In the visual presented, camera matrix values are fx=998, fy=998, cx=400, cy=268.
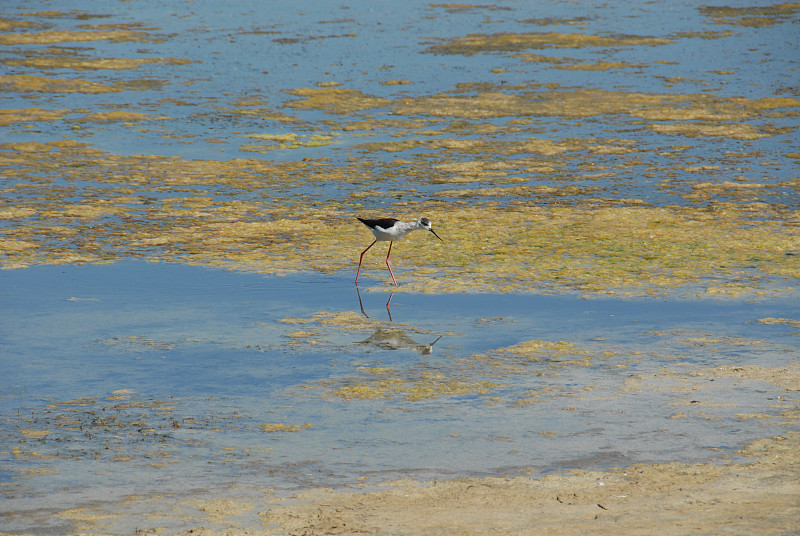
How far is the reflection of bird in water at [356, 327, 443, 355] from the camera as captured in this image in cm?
742

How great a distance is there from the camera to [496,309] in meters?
8.23

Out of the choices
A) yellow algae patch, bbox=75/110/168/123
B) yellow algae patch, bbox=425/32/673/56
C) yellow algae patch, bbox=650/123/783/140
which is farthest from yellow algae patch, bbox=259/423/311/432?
yellow algae patch, bbox=425/32/673/56

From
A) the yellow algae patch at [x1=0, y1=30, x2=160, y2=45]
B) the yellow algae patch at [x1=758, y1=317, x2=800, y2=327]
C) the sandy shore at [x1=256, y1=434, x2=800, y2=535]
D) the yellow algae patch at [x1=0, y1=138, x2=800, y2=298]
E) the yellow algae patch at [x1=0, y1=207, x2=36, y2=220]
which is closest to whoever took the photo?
the sandy shore at [x1=256, y1=434, x2=800, y2=535]

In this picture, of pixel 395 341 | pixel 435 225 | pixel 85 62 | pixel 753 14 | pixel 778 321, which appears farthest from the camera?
pixel 753 14

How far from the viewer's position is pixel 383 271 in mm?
9305

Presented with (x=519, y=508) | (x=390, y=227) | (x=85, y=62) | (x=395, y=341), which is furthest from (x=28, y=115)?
(x=519, y=508)

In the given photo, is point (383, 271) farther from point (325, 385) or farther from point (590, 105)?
point (590, 105)

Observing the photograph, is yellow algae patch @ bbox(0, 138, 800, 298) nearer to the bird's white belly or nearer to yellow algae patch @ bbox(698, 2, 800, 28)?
the bird's white belly

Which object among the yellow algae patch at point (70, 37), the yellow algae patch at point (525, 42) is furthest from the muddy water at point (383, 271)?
the yellow algae patch at point (70, 37)

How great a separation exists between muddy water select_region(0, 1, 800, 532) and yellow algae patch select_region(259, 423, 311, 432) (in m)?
0.02

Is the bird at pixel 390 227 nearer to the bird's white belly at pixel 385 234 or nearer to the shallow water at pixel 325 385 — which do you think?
the bird's white belly at pixel 385 234

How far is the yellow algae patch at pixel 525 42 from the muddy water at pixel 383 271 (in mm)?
1058

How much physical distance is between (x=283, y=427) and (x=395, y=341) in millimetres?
1706

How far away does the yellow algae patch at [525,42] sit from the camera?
20.9 m
